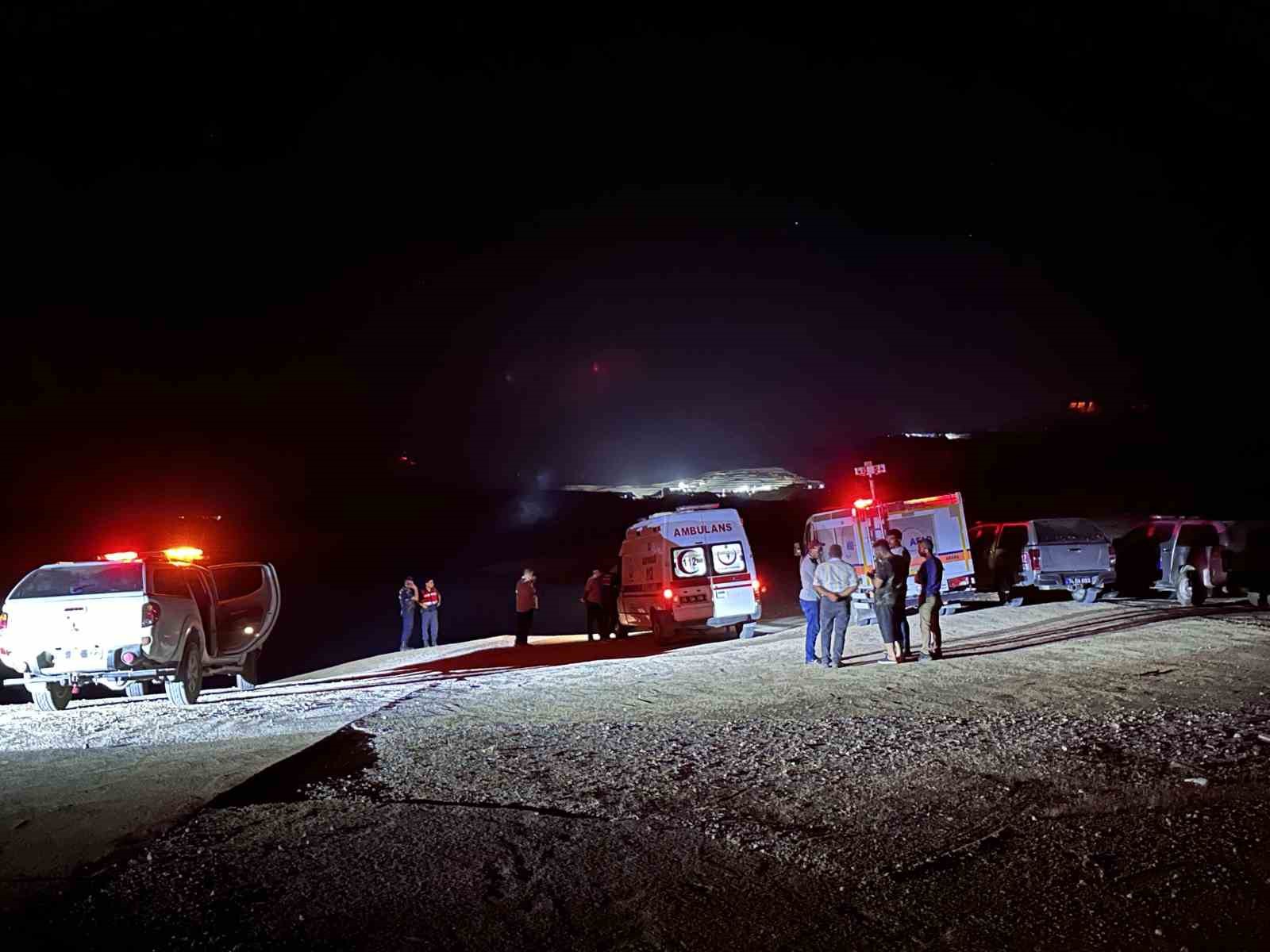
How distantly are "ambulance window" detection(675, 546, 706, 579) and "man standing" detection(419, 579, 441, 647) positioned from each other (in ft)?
21.0

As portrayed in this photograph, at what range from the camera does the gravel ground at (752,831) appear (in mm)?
3717

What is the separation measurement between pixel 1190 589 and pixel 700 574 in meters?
9.50

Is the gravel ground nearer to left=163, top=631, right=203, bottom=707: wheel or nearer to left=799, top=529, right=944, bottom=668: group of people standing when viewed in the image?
left=799, top=529, right=944, bottom=668: group of people standing

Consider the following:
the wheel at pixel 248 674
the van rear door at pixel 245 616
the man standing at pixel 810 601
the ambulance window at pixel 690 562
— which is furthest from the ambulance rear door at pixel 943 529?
the wheel at pixel 248 674

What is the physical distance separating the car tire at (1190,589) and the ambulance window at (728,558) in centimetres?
851

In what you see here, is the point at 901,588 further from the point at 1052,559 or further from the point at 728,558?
the point at 1052,559

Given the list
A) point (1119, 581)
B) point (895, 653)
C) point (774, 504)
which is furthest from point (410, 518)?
point (895, 653)

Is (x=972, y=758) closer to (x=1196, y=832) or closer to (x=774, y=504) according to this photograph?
(x=1196, y=832)

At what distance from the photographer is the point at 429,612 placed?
833 inches

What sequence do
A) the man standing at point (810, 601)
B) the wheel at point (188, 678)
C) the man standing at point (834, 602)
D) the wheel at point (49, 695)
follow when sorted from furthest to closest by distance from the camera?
the man standing at point (810, 601)
the man standing at point (834, 602)
the wheel at point (188, 678)
the wheel at point (49, 695)

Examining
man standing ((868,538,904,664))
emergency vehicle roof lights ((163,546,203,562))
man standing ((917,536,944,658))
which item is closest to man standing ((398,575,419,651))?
emergency vehicle roof lights ((163,546,203,562))

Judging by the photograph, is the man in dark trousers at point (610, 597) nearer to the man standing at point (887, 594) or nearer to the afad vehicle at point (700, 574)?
the afad vehicle at point (700, 574)

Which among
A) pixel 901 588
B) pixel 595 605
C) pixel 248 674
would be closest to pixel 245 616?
pixel 248 674

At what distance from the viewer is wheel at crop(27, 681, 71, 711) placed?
10.8 meters
